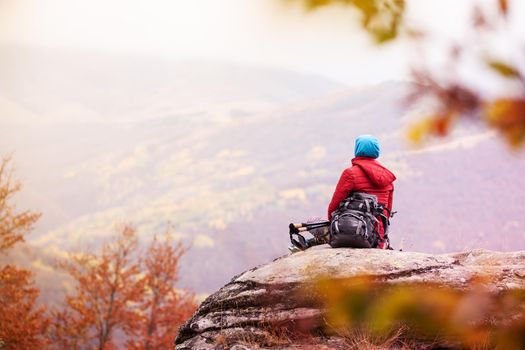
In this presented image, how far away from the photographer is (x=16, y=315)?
22.3 m

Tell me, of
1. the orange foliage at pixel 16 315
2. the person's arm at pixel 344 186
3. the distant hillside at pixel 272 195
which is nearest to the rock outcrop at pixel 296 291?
the person's arm at pixel 344 186

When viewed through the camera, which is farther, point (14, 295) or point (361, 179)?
point (14, 295)

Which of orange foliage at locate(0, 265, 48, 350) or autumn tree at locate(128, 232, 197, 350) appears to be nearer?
orange foliage at locate(0, 265, 48, 350)

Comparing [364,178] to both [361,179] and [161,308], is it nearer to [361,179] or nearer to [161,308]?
[361,179]

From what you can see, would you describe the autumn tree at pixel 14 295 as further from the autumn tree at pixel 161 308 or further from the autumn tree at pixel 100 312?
the autumn tree at pixel 161 308

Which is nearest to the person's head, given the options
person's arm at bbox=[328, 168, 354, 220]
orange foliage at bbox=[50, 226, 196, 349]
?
Result: person's arm at bbox=[328, 168, 354, 220]

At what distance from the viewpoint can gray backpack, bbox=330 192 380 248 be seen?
6215 millimetres

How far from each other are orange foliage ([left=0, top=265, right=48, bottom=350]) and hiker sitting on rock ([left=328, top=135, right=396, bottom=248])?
18402mm

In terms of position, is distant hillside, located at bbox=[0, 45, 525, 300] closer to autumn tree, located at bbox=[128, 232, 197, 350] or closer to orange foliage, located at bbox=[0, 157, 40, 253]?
autumn tree, located at bbox=[128, 232, 197, 350]

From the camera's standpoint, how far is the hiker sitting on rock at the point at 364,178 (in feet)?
20.8

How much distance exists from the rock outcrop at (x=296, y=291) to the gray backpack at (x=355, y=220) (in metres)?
0.15

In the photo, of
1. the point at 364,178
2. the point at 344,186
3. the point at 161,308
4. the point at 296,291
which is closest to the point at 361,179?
the point at 364,178

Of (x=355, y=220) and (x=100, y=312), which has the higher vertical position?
(x=100, y=312)

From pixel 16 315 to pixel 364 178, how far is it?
20.7 metres
